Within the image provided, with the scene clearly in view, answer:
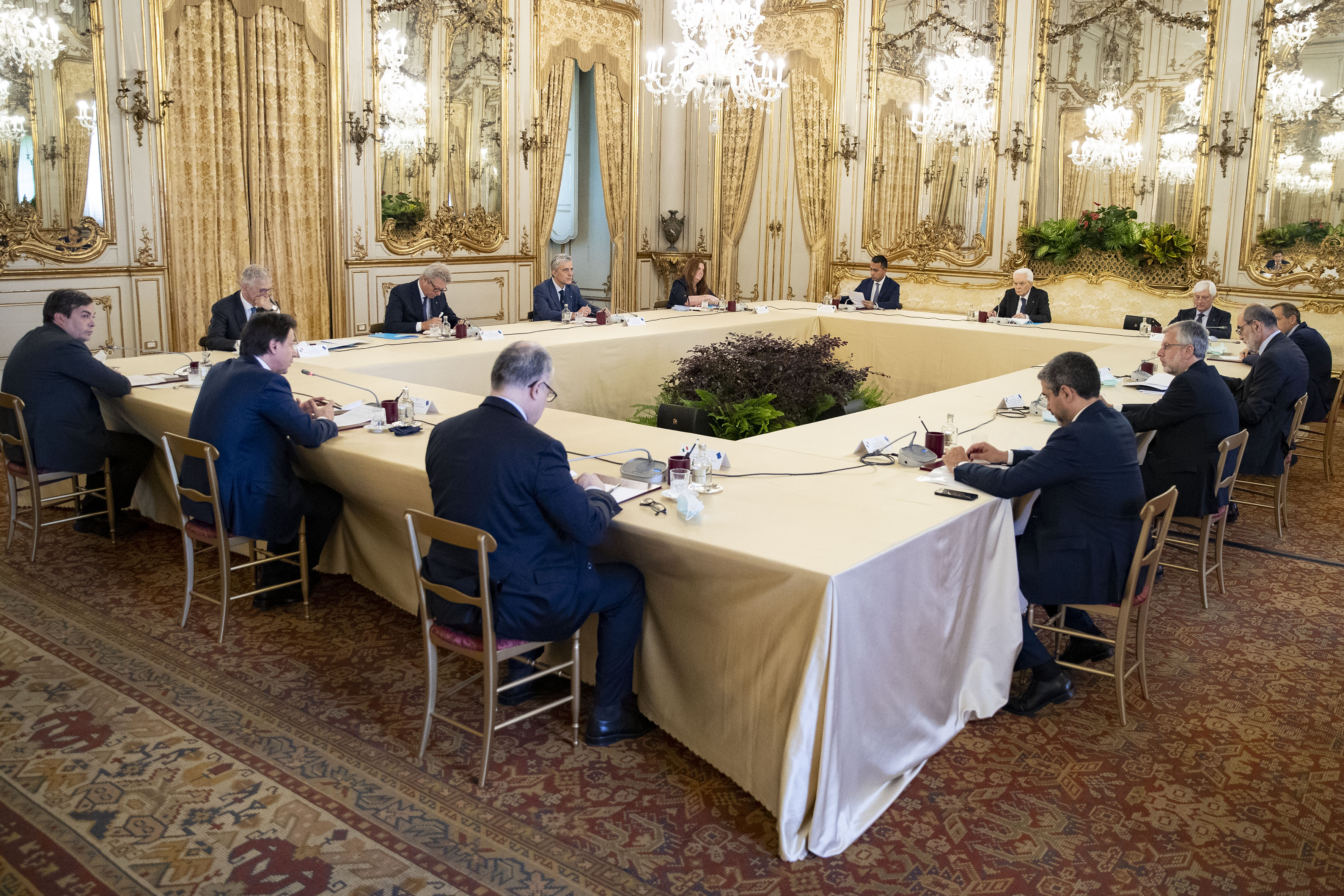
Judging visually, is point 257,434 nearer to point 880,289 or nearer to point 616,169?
point 880,289

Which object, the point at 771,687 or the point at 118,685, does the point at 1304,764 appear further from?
the point at 118,685

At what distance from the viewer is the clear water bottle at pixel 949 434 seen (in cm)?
396

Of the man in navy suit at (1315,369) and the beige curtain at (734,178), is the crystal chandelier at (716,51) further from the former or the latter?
the beige curtain at (734,178)

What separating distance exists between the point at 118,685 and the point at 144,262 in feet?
17.7

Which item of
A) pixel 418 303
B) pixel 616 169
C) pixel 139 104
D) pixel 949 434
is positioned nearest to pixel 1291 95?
pixel 616 169

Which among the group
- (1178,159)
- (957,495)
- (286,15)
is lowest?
(957,495)

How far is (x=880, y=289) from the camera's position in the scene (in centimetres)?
938

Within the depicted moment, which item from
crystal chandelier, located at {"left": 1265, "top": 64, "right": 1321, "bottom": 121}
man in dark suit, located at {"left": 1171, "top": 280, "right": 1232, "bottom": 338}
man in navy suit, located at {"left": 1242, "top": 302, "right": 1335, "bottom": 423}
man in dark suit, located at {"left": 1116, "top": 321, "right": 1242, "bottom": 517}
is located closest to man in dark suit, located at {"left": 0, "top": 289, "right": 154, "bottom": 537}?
man in dark suit, located at {"left": 1116, "top": 321, "right": 1242, "bottom": 517}

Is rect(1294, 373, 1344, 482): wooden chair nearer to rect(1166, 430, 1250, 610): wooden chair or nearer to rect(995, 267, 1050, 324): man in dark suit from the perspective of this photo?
rect(1166, 430, 1250, 610): wooden chair

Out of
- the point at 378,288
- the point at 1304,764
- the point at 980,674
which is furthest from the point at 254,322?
the point at 378,288

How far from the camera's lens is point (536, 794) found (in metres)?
2.83

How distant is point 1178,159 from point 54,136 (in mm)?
9132

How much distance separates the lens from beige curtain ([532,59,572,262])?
10.6 m

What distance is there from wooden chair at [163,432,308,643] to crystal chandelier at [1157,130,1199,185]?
8295mm
